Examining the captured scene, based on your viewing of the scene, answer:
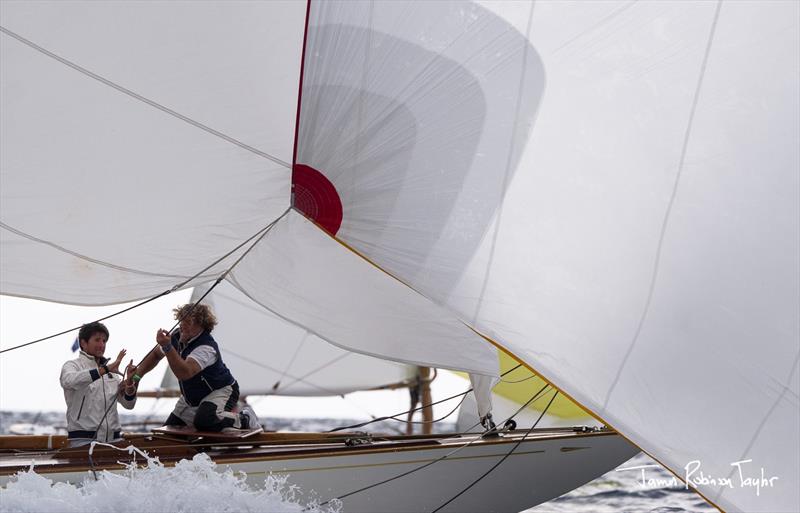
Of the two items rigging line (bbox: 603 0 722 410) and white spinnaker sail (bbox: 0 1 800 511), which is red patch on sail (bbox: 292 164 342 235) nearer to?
white spinnaker sail (bbox: 0 1 800 511)

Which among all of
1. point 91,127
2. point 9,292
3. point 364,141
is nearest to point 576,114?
point 364,141

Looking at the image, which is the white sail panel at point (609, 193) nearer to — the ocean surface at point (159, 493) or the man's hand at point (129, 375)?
the ocean surface at point (159, 493)

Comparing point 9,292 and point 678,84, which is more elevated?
point 678,84

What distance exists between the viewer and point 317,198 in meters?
4.40

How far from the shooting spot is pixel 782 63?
4039 millimetres

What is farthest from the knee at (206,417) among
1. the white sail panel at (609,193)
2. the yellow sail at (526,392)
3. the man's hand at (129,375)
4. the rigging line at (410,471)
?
the yellow sail at (526,392)

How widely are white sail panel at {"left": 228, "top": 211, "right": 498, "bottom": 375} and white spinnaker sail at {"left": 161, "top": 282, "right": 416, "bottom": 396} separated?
162 inches

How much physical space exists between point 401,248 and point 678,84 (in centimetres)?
133

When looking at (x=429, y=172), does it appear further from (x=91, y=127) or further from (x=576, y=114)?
(x=91, y=127)

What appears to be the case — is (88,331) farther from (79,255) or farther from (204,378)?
(204,378)

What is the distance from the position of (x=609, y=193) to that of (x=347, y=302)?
1722 millimetres

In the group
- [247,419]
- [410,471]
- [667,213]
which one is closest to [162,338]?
[247,419]

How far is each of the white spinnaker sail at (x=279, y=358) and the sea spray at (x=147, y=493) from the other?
16.5 ft

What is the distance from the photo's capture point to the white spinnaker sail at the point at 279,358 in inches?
379
